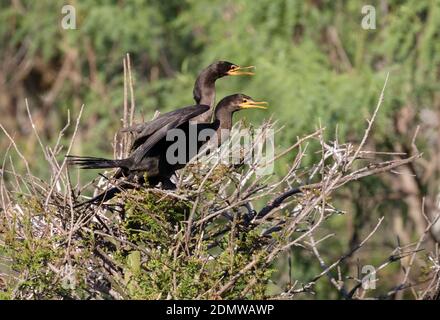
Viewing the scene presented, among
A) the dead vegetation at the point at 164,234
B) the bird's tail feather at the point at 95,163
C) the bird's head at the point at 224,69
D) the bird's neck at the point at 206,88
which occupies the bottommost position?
the dead vegetation at the point at 164,234

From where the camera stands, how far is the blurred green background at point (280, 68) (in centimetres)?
1264

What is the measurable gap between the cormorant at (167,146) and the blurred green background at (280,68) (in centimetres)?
434

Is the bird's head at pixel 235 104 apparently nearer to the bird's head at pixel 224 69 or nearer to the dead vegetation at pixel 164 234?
the bird's head at pixel 224 69

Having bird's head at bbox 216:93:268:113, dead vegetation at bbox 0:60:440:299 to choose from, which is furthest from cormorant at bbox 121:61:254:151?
dead vegetation at bbox 0:60:440:299

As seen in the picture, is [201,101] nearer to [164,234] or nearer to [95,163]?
[95,163]

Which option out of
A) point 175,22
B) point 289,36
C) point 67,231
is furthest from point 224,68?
point 175,22

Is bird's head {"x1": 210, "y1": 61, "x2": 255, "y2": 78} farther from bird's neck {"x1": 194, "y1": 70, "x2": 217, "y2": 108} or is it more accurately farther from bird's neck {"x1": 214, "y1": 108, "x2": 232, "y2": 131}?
bird's neck {"x1": 214, "y1": 108, "x2": 232, "y2": 131}

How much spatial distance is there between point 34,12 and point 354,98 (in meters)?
5.74

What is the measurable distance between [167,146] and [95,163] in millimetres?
774

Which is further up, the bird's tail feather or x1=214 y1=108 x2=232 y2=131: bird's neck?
x1=214 y1=108 x2=232 y2=131: bird's neck

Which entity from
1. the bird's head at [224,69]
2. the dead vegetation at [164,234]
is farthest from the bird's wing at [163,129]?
the bird's head at [224,69]

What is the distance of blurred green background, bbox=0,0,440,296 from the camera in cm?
1264

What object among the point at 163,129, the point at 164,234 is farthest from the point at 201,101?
the point at 164,234

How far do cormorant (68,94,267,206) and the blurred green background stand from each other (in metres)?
4.34
